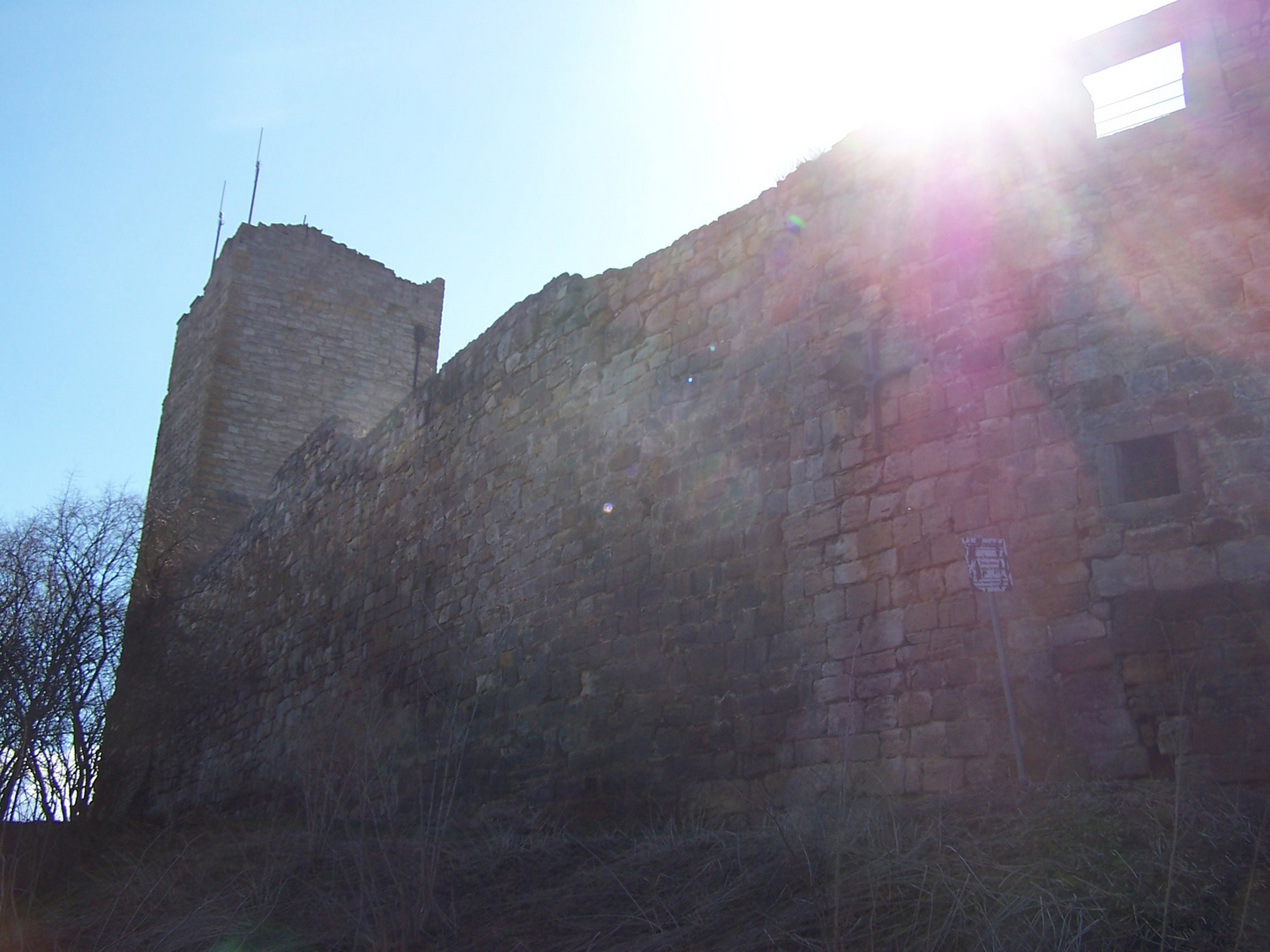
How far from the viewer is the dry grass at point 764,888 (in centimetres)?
393

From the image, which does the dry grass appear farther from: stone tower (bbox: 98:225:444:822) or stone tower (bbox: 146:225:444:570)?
stone tower (bbox: 146:225:444:570)

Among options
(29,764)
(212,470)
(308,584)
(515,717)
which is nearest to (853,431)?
(515,717)

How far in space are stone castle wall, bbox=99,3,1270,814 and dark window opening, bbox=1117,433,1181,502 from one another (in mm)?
14

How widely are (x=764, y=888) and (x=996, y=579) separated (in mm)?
1832

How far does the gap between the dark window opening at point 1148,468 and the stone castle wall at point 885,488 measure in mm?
14

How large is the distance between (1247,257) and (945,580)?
1997 mm

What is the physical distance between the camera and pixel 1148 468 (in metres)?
5.70

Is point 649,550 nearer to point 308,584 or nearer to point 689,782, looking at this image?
point 689,782

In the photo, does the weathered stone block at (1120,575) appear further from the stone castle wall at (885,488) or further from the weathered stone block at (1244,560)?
the weathered stone block at (1244,560)

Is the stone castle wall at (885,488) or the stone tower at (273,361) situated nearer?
the stone castle wall at (885,488)

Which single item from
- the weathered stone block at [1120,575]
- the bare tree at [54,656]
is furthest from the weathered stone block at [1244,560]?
the bare tree at [54,656]

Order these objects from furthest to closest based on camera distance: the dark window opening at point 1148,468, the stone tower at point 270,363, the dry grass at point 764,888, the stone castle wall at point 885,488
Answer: the stone tower at point 270,363, the dark window opening at point 1148,468, the stone castle wall at point 885,488, the dry grass at point 764,888

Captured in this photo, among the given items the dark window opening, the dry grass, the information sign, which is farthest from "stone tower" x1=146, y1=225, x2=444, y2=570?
the dark window opening

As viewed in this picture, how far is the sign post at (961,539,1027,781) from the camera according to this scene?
5.59m
